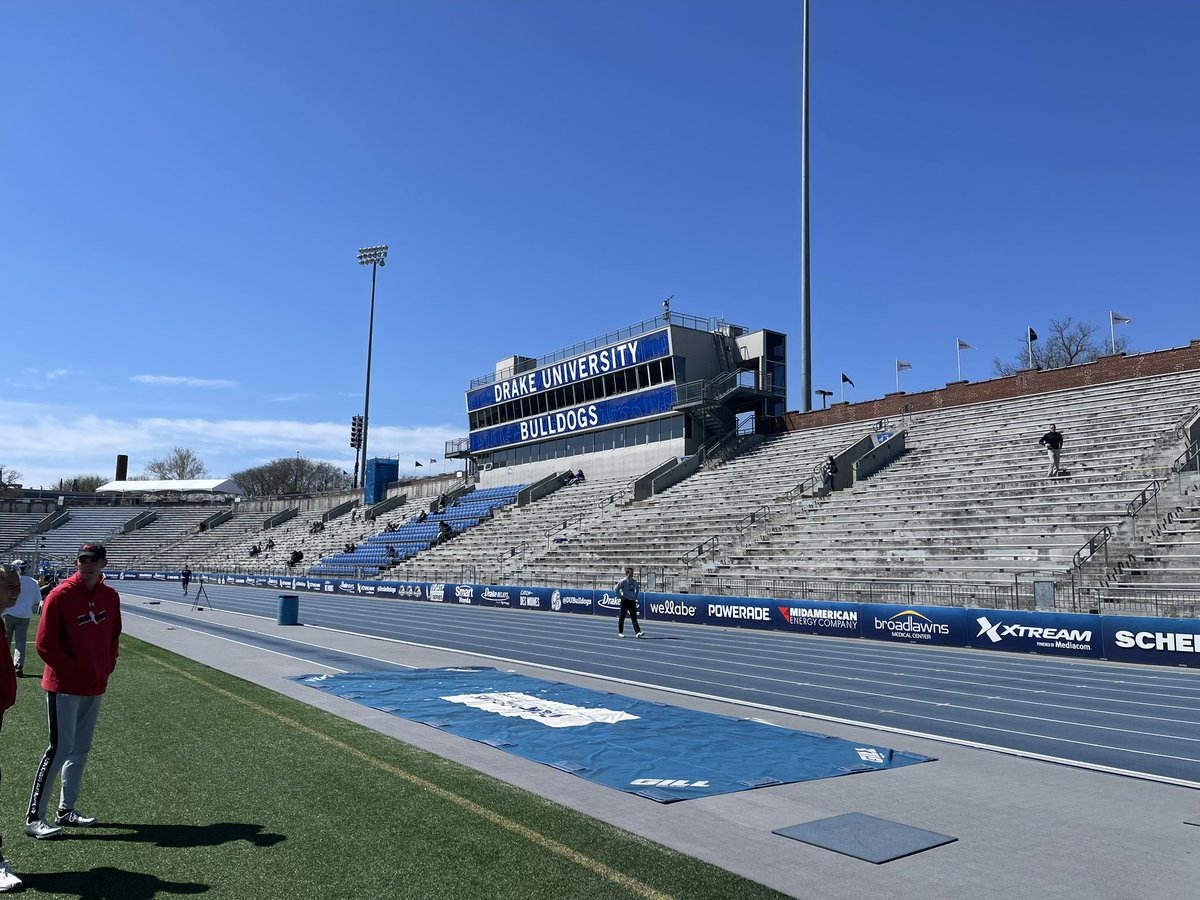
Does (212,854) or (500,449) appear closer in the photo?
(212,854)

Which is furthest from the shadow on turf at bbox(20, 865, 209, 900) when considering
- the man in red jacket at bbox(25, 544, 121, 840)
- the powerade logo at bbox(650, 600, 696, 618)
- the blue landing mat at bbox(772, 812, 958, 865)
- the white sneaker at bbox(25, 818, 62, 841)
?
the powerade logo at bbox(650, 600, 696, 618)

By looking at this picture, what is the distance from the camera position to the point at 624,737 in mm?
8680

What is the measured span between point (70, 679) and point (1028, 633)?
16.9 m

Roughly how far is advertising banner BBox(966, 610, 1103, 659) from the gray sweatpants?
16.6 metres

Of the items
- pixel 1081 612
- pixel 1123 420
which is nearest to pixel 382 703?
pixel 1081 612

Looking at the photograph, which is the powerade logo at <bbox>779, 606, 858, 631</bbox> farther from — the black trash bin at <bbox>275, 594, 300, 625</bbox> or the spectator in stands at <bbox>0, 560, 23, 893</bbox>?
the spectator in stands at <bbox>0, 560, 23, 893</bbox>

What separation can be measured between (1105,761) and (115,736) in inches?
371

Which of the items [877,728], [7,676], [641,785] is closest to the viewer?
[7,676]

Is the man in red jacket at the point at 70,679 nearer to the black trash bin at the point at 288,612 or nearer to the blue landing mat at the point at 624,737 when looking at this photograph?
the blue landing mat at the point at 624,737

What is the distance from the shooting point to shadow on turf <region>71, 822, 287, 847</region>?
521 cm

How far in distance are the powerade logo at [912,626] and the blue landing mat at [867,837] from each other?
45.7ft

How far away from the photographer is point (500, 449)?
56.6 metres

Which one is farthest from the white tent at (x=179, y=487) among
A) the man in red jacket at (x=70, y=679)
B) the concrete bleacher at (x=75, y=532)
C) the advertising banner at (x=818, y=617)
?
the man in red jacket at (x=70, y=679)

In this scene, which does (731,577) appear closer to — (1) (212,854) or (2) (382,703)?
(2) (382,703)
